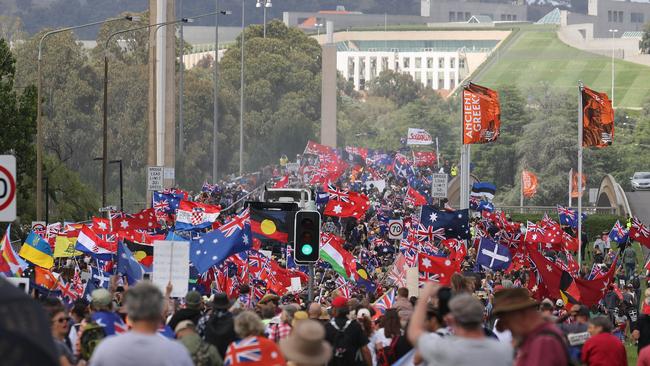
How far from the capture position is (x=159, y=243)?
17531 millimetres

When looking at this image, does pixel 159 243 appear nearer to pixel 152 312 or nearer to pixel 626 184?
pixel 152 312

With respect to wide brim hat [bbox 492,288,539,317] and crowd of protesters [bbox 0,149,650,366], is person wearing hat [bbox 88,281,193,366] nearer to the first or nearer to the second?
crowd of protesters [bbox 0,149,650,366]

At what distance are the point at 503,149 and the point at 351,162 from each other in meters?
21.3

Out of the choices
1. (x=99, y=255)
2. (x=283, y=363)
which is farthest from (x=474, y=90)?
(x=283, y=363)

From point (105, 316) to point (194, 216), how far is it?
20966 mm

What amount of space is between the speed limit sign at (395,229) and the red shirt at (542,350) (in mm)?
32141

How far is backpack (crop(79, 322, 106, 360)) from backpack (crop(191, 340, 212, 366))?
100 cm

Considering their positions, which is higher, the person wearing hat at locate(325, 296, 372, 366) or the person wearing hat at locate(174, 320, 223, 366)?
the person wearing hat at locate(174, 320, 223, 366)

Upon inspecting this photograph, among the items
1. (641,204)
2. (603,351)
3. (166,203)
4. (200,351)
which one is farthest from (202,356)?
(641,204)

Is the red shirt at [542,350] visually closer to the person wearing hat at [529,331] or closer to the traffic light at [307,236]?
the person wearing hat at [529,331]

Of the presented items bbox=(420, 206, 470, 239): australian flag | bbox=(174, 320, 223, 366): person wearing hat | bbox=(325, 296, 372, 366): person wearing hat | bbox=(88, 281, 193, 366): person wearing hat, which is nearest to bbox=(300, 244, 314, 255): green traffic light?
bbox=(325, 296, 372, 366): person wearing hat

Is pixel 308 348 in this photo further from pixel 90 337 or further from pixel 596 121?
pixel 596 121

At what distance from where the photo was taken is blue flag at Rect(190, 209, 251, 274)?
76.6 feet

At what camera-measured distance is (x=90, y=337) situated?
1190 cm
